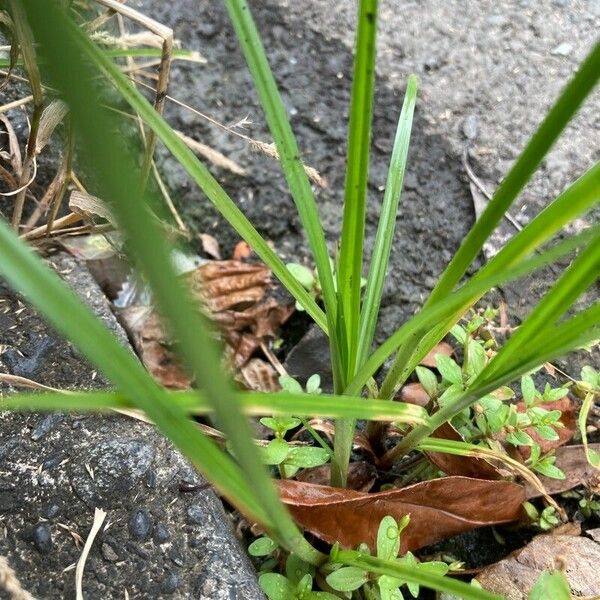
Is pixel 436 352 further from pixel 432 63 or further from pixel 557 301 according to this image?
pixel 432 63

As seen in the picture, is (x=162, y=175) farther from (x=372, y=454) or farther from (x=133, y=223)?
(x=133, y=223)

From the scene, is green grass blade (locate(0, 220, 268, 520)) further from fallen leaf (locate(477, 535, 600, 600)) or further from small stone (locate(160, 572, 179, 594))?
fallen leaf (locate(477, 535, 600, 600))

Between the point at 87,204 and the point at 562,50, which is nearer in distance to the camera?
the point at 87,204

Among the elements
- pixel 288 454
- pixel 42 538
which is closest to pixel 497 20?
pixel 288 454

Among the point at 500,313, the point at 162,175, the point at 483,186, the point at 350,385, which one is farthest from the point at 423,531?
the point at 162,175

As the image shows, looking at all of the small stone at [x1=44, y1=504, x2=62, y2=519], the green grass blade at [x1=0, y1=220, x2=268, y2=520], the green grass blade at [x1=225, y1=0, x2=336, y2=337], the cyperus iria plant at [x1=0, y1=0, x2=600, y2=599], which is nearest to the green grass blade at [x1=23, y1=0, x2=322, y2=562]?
the cyperus iria plant at [x1=0, y1=0, x2=600, y2=599]

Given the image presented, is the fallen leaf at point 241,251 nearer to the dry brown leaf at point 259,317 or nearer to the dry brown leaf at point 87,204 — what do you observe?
the dry brown leaf at point 259,317

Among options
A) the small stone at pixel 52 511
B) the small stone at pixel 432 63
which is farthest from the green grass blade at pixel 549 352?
the small stone at pixel 432 63
